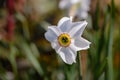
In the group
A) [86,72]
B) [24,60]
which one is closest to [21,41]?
[24,60]

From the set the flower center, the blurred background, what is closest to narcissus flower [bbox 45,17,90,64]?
the flower center

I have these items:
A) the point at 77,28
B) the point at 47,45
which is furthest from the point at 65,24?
the point at 47,45

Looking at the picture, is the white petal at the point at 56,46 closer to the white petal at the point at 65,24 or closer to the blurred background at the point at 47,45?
the white petal at the point at 65,24

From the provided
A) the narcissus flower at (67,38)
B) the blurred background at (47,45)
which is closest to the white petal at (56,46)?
the narcissus flower at (67,38)

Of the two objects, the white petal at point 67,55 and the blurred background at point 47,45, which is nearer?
the white petal at point 67,55

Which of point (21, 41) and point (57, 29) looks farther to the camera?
point (21, 41)

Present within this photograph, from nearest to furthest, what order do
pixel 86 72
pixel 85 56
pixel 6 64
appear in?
pixel 85 56 → pixel 86 72 → pixel 6 64

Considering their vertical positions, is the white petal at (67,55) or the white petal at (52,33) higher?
the white petal at (52,33)

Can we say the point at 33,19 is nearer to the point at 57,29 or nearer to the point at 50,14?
the point at 50,14
